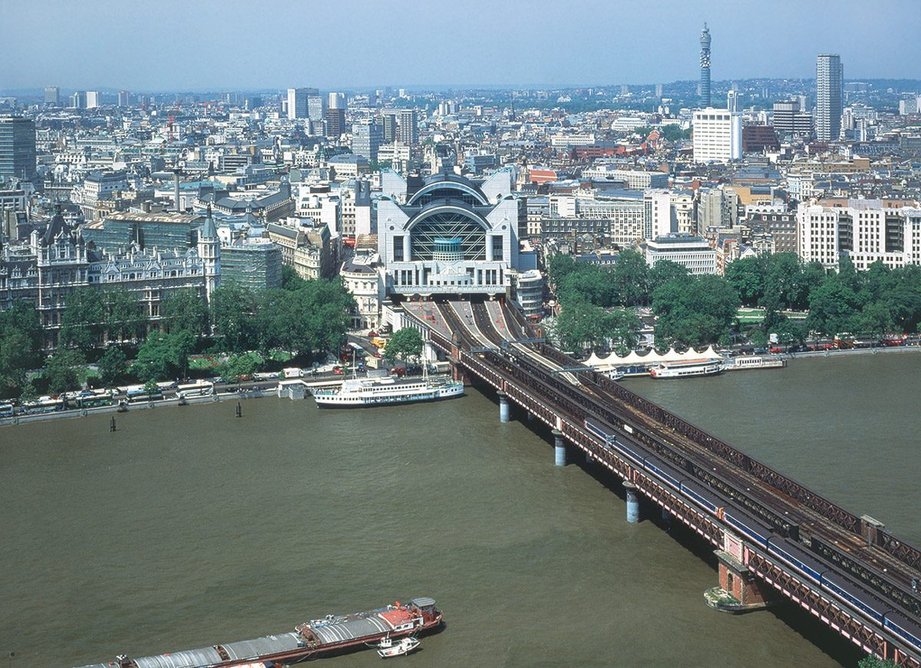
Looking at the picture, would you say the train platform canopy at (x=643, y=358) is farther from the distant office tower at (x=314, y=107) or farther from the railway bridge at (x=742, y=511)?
the distant office tower at (x=314, y=107)

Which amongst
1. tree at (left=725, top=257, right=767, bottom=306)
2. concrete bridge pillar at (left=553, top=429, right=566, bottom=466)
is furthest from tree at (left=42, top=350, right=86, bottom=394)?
tree at (left=725, top=257, right=767, bottom=306)

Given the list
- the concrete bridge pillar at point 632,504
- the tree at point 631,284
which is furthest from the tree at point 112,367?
the tree at point 631,284

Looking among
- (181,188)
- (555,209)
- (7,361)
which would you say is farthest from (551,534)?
(181,188)

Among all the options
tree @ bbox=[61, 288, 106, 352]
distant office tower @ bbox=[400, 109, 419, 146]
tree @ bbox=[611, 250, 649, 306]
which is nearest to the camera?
tree @ bbox=[61, 288, 106, 352]

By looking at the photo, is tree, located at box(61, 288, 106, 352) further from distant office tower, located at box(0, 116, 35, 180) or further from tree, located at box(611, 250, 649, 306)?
distant office tower, located at box(0, 116, 35, 180)

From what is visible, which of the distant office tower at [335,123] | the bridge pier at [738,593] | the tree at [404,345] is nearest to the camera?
the bridge pier at [738,593]

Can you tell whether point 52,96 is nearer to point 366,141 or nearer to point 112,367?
point 366,141

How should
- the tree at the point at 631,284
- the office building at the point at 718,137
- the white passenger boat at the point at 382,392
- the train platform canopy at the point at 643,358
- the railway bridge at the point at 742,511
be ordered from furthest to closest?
1. the office building at the point at 718,137
2. the tree at the point at 631,284
3. the train platform canopy at the point at 643,358
4. the white passenger boat at the point at 382,392
5. the railway bridge at the point at 742,511
